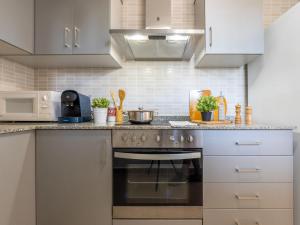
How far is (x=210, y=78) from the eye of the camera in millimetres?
2227

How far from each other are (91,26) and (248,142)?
1419 millimetres

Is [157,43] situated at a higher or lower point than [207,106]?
higher

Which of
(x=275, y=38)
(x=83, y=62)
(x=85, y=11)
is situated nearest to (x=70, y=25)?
(x=85, y=11)

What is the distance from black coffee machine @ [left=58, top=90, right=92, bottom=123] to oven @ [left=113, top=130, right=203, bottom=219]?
44cm

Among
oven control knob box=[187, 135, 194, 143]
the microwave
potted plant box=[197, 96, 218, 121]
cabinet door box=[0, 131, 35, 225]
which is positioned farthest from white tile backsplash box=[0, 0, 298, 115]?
cabinet door box=[0, 131, 35, 225]

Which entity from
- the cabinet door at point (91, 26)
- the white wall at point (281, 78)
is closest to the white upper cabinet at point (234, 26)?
the white wall at point (281, 78)

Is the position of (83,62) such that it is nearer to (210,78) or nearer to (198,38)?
(198,38)

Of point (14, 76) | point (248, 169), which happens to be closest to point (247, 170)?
point (248, 169)

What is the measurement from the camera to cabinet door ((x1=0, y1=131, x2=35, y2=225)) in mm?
1261

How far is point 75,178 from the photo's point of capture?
1539 mm

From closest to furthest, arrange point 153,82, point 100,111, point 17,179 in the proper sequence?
point 17,179 → point 100,111 → point 153,82

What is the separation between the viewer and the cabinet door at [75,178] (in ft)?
5.04

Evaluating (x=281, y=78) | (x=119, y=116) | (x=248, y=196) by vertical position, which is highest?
(x=281, y=78)

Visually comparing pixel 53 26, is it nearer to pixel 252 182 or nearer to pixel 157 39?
pixel 157 39
